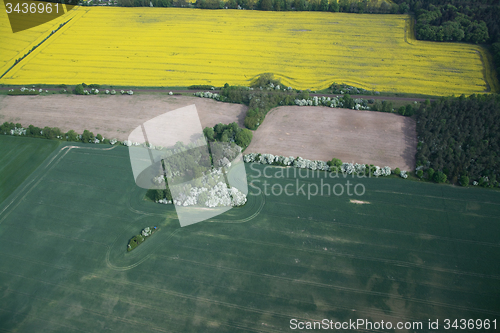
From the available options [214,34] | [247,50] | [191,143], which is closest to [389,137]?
[191,143]

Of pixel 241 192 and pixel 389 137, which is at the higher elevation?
pixel 389 137

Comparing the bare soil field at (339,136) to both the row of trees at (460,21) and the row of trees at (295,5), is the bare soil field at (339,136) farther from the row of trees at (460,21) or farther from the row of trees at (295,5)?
the row of trees at (295,5)

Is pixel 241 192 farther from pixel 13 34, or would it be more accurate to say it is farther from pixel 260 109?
pixel 13 34

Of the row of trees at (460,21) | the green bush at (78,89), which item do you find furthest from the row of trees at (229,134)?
the row of trees at (460,21)

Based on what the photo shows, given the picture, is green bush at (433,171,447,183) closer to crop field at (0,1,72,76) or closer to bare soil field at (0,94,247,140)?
bare soil field at (0,94,247,140)

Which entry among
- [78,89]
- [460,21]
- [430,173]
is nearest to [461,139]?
[430,173]

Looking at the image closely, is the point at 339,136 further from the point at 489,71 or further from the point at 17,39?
the point at 17,39

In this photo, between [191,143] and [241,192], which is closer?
[241,192]
